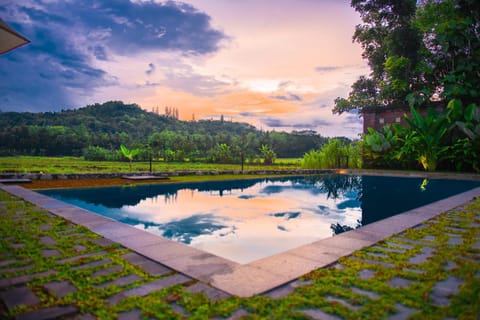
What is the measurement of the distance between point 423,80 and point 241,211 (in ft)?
70.8

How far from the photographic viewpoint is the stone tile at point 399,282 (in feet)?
7.83

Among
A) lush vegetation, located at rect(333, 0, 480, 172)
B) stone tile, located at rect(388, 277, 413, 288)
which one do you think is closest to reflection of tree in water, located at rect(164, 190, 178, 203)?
stone tile, located at rect(388, 277, 413, 288)

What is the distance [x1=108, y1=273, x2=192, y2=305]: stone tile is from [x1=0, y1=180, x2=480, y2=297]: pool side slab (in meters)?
0.10

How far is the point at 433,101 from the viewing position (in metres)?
20.3

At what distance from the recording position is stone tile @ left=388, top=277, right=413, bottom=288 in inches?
94.0

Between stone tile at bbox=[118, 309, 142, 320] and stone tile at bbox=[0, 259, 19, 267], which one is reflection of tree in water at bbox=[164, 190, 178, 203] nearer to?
stone tile at bbox=[0, 259, 19, 267]

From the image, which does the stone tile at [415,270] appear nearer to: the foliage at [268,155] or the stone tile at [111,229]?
the stone tile at [111,229]

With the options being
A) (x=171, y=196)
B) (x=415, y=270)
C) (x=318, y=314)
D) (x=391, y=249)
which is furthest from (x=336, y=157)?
(x=318, y=314)

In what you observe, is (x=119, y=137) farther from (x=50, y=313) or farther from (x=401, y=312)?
(x=401, y=312)

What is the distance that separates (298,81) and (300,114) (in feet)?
24.5

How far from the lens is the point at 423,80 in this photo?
22.5m

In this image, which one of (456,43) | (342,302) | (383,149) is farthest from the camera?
(456,43)

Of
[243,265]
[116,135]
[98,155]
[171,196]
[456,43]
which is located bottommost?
[171,196]

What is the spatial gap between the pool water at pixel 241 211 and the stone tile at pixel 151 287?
1.46m
